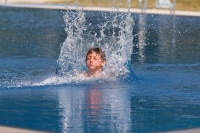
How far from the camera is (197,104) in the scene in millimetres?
7012

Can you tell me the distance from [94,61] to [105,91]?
882mm

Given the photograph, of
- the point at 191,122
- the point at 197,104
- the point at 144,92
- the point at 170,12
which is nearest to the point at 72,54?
the point at 144,92

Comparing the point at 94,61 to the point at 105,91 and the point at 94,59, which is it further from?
the point at 105,91

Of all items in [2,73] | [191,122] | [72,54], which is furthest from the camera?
[72,54]

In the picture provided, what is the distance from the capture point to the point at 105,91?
7793 mm

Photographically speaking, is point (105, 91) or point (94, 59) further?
point (94, 59)

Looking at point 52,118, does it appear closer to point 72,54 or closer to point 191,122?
point 191,122

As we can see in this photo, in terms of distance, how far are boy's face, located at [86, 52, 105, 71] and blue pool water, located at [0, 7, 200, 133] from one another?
199 mm

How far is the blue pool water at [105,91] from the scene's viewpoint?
6.05 metres

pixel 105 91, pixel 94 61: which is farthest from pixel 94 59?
pixel 105 91

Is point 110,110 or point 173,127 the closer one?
point 173,127

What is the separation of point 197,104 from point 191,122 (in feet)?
3.11

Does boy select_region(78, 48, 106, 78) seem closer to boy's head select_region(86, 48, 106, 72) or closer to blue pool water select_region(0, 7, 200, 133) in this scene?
boy's head select_region(86, 48, 106, 72)

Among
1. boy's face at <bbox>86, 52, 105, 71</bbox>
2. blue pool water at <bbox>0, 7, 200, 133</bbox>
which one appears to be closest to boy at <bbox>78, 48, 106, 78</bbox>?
boy's face at <bbox>86, 52, 105, 71</bbox>
